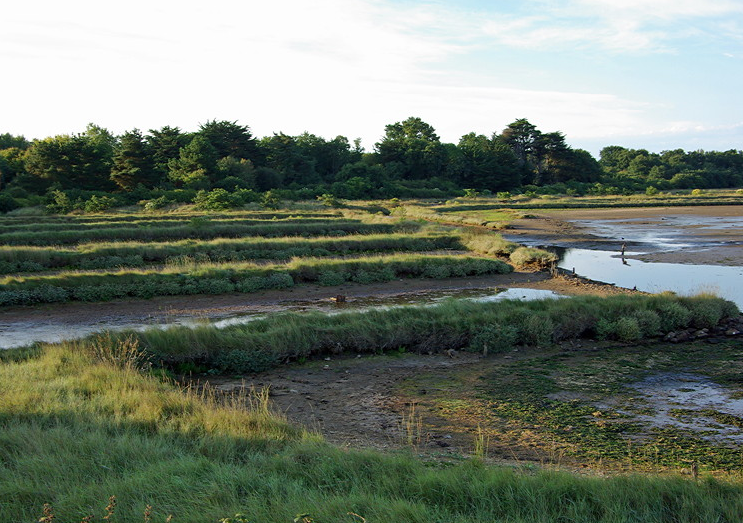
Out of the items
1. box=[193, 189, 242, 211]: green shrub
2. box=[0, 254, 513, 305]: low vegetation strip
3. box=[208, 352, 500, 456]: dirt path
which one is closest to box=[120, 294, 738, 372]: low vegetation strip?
box=[208, 352, 500, 456]: dirt path

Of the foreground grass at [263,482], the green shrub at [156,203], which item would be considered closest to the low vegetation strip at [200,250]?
the foreground grass at [263,482]

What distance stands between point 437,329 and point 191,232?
24.0 m

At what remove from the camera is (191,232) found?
34281 mm

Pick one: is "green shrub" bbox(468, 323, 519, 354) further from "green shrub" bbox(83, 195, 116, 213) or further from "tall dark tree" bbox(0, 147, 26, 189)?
"tall dark tree" bbox(0, 147, 26, 189)

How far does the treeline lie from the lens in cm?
6047

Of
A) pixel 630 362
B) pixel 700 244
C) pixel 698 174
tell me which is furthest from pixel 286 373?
pixel 698 174

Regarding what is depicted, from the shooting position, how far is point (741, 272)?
2495cm

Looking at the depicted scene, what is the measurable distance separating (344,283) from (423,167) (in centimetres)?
7654

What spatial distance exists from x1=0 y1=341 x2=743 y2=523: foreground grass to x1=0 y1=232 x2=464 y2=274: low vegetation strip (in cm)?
1887

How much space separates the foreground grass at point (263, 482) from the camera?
16.3ft

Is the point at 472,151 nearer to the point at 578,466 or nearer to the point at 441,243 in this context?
the point at 441,243

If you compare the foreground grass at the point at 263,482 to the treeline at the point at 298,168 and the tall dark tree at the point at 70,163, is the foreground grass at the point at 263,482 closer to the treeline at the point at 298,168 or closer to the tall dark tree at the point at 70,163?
the treeline at the point at 298,168

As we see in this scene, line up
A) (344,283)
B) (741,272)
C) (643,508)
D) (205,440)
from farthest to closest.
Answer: (741,272) < (344,283) < (205,440) < (643,508)

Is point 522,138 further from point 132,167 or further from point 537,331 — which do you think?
point 537,331
